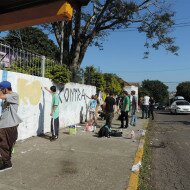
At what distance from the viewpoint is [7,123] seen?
7.12 m

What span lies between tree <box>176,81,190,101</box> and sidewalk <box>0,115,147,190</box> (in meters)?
88.7

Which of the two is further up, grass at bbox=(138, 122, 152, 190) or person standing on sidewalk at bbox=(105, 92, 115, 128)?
person standing on sidewalk at bbox=(105, 92, 115, 128)

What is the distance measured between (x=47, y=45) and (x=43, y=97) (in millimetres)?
32593

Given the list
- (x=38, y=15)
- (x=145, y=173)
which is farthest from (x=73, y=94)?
(x=38, y=15)

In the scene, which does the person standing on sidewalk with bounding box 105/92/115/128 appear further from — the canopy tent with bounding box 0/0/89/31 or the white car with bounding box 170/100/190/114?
the white car with bounding box 170/100/190/114

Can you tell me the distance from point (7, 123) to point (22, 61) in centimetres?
456

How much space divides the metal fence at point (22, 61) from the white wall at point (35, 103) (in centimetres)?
33

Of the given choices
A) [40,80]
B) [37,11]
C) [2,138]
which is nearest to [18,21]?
[37,11]

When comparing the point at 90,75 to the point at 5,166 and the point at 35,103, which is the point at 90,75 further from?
the point at 5,166

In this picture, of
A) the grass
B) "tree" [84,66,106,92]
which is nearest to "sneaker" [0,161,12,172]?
the grass

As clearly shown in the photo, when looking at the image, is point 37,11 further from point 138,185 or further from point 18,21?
point 138,185

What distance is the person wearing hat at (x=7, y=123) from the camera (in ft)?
23.2

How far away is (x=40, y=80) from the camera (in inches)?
479

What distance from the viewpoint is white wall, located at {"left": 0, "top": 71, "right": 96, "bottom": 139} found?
35.0ft
